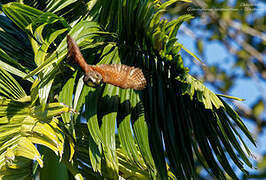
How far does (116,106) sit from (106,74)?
0.76ft

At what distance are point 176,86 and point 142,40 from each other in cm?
24

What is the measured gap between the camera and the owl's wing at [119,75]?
4.84 ft

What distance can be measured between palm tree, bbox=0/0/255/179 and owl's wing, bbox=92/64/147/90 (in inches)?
6.2

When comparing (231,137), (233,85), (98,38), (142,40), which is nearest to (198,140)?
(231,137)

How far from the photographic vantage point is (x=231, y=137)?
1.73 meters

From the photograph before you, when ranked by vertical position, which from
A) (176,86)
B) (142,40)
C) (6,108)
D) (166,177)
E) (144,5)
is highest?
(144,5)

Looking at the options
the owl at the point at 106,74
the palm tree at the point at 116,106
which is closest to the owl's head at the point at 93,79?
the owl at the point at 106,74

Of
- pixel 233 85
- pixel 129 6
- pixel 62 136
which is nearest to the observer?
pixel 62 136

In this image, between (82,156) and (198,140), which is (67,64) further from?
(198,140)

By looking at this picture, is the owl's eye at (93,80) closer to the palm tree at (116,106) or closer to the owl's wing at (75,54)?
the owl's wing at (75,54)

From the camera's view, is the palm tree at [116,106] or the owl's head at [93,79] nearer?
the owl's head at [93,79]

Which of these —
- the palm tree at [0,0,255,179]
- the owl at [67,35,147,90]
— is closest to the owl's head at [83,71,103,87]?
the owl at [67,35,147,90]

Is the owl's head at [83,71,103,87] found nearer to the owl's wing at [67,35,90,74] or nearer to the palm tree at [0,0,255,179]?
the owl's wing at [67,35,90,74]

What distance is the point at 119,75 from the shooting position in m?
1.50
